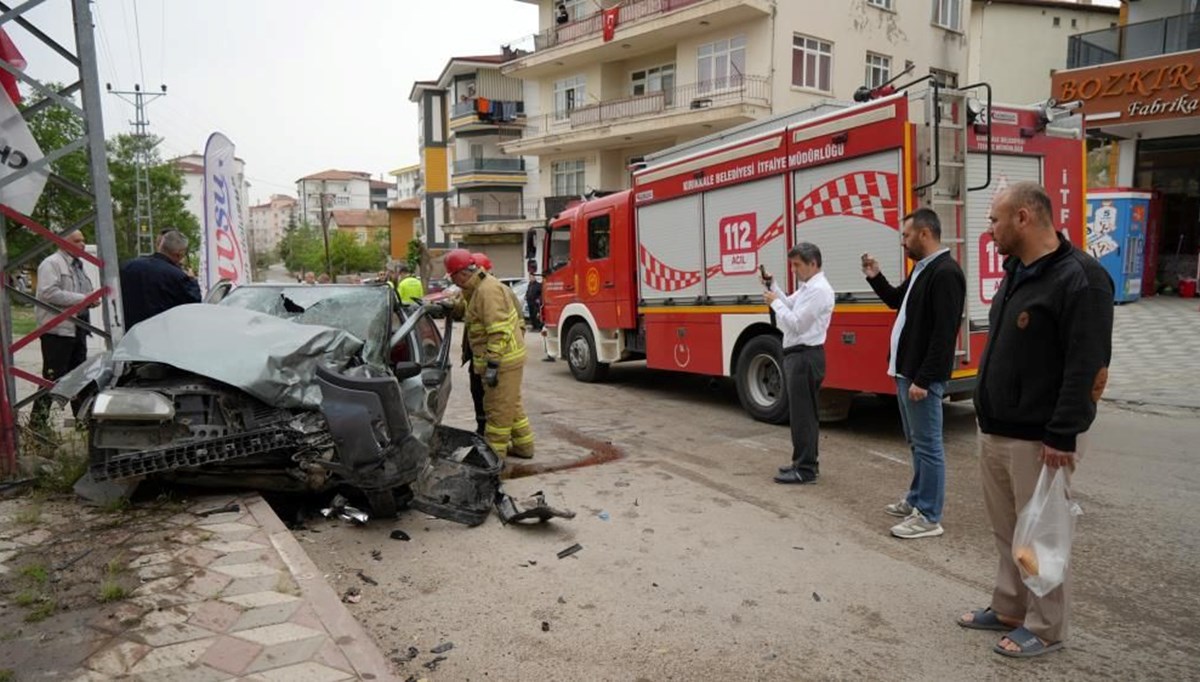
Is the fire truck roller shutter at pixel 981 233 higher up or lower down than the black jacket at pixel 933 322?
higher up

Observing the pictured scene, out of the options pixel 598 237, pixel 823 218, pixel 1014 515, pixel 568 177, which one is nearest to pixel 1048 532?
pixel 1014 515

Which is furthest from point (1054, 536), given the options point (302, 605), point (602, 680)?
point (302, 605)

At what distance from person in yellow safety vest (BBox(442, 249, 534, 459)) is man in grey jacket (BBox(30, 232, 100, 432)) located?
3.00 metres

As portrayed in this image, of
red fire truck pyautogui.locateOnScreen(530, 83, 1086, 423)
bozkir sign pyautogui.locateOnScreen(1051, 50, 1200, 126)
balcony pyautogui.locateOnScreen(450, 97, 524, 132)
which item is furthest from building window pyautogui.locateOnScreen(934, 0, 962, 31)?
balcony pyautogui.locateOnScreen(450, 97, 524, 132)

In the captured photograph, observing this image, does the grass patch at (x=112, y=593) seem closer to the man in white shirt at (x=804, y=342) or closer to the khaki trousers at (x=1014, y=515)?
the khaki trousers at (x=1014, y=515)

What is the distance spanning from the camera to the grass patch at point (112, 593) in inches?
126

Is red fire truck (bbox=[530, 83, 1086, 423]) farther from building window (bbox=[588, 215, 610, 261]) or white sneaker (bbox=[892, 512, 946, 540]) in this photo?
white sneaker (bbox=[892, 512, 946, 540])

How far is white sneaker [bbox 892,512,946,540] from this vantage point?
174 inches

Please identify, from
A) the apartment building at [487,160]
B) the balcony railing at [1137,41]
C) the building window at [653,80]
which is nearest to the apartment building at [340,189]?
the apartment building at [487,160]

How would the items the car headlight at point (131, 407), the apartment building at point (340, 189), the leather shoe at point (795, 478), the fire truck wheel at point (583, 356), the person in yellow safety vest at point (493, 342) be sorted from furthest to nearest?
the apartment building at point (340, 189), the fire truck wheel at point (583, 356), the person in yellow safety vest at point (493, 342), the leather shoe at point (795, 478), the car headlight at point (131, 407)

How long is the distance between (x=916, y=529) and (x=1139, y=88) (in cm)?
1636

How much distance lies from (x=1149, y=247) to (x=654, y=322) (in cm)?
1532

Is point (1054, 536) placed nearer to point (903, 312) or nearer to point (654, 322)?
point (903, 312)

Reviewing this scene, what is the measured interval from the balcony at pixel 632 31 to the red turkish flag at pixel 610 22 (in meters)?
0.16
